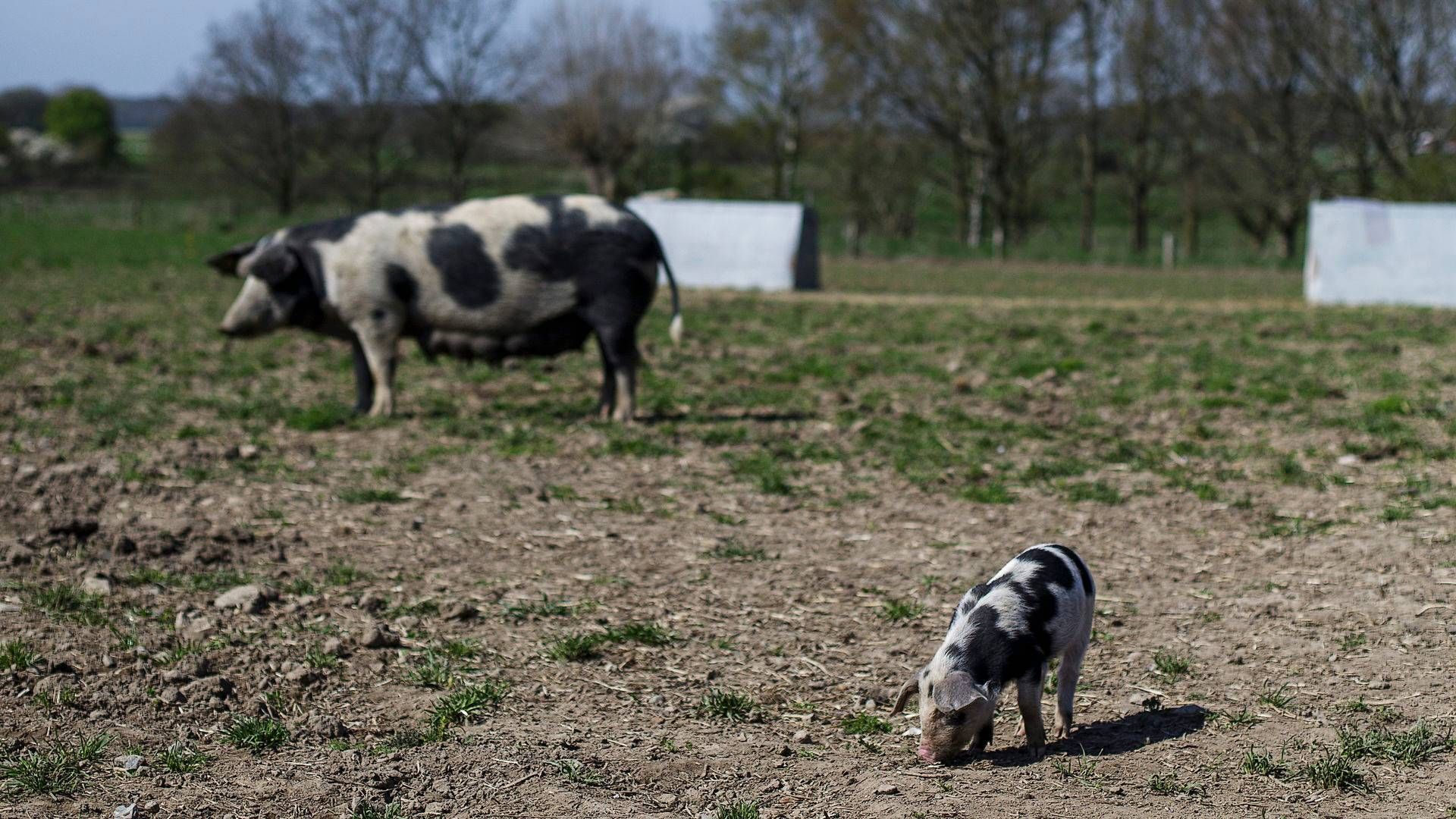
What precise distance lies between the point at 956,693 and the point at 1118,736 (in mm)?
693

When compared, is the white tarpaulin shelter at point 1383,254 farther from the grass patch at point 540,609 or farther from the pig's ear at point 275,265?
the grass patch at point 540,609

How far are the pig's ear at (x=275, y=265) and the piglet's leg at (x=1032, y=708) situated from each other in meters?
7.14

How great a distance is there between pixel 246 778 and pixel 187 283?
67.4ft

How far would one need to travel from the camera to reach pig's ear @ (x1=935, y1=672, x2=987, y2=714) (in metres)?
4.02

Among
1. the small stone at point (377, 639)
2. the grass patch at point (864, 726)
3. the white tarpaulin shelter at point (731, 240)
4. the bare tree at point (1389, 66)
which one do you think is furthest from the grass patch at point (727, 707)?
the bare tree at point (1389, 66)

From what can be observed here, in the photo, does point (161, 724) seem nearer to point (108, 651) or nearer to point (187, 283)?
point (108, 651)

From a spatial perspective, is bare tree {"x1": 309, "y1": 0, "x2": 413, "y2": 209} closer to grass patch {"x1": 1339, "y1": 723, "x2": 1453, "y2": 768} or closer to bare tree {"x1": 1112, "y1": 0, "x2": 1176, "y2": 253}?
bare tree {"x1": 1112, "y1": 0, "x2": 1176, "y2": 253}

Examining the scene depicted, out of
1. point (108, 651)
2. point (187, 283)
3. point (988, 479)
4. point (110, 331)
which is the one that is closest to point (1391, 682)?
point (988, 479)

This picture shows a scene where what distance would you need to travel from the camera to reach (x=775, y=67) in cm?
5103

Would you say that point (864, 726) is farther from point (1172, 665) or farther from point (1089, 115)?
point (1089, 115)

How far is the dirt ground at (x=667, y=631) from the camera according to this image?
3.96m

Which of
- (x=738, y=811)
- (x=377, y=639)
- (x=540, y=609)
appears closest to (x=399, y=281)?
(x=540, y=609)

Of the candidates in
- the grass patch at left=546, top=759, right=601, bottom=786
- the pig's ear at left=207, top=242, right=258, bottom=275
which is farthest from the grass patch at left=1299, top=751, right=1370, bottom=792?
the pig's ear at left=207, top=242, right=258, bottom=275

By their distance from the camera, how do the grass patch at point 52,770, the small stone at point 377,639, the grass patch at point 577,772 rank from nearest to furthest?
the grass patch at point 52,770 < the grass patch at point 577,772 < the small stone at point 377,639
